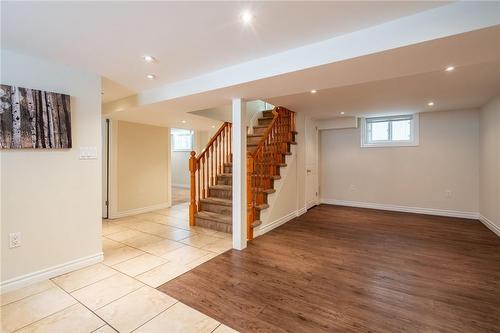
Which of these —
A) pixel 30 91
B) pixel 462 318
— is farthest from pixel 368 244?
pixel 30 91

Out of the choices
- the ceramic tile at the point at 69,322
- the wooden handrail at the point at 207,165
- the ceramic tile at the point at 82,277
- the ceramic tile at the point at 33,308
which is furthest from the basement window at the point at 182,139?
the ceramic tile at the point at 69,322

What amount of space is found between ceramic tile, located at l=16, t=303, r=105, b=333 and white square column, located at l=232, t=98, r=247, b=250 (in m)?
1.72

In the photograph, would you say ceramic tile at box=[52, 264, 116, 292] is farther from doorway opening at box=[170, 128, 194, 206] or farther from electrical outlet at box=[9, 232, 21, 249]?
doorway opening at box=[170, 128, 194, 206]

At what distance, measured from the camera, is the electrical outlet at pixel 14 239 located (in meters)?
2.13

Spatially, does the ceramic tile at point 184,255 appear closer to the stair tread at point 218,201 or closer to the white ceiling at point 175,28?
the stair tread at point 218,201

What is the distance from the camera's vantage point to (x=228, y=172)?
5094mm

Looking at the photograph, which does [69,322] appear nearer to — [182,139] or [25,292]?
[25,292]

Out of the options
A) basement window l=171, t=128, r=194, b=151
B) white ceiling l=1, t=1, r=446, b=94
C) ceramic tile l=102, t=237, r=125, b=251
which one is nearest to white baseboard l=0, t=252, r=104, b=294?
ceramic tile l=102, t=237, r=125, b=251

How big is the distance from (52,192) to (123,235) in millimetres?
1523

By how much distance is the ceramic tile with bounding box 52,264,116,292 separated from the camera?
2217 millimetres

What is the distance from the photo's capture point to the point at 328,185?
621 centimetres

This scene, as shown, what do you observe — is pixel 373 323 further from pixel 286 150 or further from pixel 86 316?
pixel 286 150

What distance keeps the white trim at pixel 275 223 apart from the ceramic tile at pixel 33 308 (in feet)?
7.83

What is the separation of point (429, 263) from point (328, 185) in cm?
354
